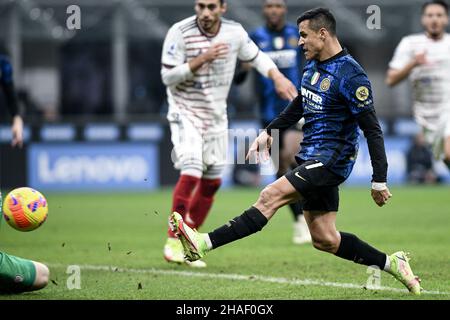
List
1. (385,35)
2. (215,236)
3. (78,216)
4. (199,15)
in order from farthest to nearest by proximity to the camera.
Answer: (385,35) → (78,216) → (199,15) → (215,236)

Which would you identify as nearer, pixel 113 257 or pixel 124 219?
pixel 113 257

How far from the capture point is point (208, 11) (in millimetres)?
8844

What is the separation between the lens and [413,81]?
1153 centimetres

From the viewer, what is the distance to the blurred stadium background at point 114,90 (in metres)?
20.5

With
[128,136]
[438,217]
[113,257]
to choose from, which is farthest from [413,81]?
[128,136]

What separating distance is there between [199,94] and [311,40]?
2.71 metres

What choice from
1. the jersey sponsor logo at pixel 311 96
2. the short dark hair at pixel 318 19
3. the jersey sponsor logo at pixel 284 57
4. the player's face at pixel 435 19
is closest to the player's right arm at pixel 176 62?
the jersey sponsor logo at pixel 311 96

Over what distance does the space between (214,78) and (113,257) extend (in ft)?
6.86

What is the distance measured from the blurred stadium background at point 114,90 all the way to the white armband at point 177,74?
36.6 ft

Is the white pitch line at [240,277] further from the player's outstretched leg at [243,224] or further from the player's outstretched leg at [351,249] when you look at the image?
the player's outstretched leg at [243,224]

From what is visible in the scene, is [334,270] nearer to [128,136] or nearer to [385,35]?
[128,136]

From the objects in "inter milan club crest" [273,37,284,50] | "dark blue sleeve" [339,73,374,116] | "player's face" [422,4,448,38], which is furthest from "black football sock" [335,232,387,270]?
"inter milan club crest" [273,37,284,50]
